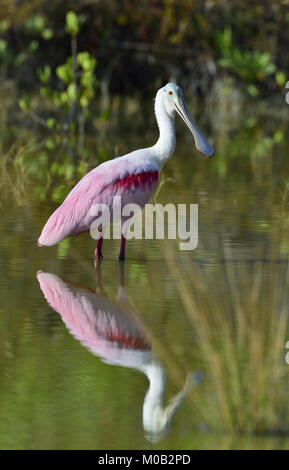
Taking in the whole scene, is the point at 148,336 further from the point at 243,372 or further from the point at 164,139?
the point at 164,139

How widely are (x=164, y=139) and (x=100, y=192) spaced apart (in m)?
0.66

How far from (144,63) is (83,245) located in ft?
65.1

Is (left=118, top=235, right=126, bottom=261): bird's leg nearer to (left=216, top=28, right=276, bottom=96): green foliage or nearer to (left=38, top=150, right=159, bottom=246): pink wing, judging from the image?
(left=38, top=150, right=159, bottom=246): pink wing

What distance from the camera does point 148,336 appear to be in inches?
269

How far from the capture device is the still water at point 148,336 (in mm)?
5227

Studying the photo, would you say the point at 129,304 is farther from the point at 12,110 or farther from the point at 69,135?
the point at 12,110

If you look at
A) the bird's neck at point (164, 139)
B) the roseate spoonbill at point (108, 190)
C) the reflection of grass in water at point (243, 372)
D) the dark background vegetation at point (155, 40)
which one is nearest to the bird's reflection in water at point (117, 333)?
the reflection of grass in water at point (243, 372)

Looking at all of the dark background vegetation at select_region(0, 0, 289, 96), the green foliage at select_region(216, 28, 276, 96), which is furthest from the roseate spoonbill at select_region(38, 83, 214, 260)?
the green foliage at select_region(216, 28, 276, 96)

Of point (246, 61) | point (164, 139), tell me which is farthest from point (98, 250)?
point (246, 61)

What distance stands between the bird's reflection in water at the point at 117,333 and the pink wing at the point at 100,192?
35 centimetres

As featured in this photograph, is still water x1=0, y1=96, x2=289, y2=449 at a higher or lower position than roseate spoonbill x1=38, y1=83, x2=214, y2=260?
lower

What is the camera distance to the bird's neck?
9.26 metres

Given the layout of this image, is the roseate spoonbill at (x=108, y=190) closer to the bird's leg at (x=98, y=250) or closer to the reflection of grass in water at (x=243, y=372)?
the bird's leg at (x=98, y=250)

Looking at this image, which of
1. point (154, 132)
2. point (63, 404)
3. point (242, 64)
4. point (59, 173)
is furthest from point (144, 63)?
point (63, 404)
